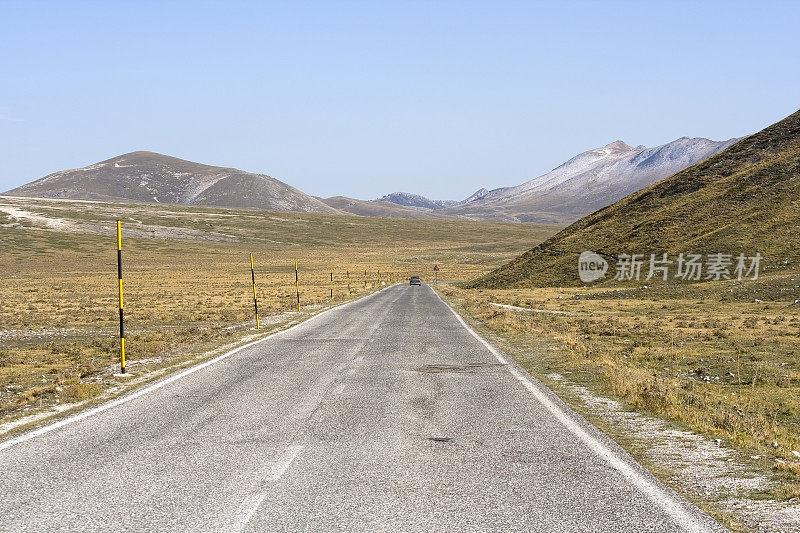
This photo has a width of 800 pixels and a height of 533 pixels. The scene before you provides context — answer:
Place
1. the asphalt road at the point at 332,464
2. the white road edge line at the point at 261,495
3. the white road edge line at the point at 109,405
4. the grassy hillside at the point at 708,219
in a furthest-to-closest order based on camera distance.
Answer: the grassy hillside at the point at 708,219 → the white road edge line at the point at 109,405 → the asphalt road at the point at 332,464 → the white road edge line at the point at 261,495

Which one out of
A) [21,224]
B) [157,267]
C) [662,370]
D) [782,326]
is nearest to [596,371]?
[662,370]

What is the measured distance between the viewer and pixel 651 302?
48.1m

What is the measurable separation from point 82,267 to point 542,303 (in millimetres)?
99462

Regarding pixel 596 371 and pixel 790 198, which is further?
pixel 790 198

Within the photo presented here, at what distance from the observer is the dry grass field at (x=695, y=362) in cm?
1046

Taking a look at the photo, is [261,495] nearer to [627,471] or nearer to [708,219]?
[627,471]

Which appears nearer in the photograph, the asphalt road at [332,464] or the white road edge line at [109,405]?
the asphalt road at [332,464]

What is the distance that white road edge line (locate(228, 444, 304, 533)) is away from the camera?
19.6 feet

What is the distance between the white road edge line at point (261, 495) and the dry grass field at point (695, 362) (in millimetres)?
4744

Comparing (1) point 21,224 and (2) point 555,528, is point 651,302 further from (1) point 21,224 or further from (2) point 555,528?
(1) point 21,224

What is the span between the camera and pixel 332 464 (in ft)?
26.1

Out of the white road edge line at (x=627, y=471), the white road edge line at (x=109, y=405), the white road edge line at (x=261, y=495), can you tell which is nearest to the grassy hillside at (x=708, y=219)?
the white road edge line at (x=109, y=405)

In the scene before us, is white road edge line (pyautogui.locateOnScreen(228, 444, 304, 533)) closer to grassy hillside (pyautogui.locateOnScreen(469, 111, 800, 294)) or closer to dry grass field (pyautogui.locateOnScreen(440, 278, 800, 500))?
dry grass field (pyautogui.locateOnScreen(440, 278, 800, 500))

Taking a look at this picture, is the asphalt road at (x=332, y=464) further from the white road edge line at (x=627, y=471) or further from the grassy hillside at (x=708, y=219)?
the grassy hillside at (x=708, y=219)
